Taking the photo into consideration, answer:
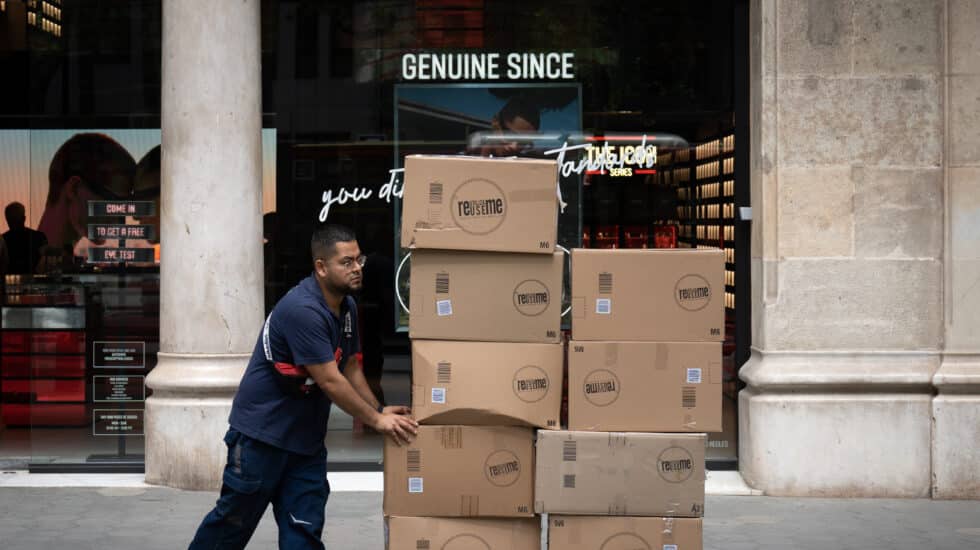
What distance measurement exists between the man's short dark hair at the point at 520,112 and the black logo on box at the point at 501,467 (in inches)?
183

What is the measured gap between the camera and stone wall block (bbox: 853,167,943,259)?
848cm

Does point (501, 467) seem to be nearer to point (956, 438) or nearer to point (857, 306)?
point (857, 306)

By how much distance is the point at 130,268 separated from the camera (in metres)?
9.56

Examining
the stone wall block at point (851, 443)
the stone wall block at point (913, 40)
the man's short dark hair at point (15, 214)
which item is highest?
the stone wall block at point (913, 40)

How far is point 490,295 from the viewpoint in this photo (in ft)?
16.5

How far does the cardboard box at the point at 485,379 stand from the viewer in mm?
5020

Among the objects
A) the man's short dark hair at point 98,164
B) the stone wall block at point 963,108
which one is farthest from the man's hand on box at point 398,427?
the man's short dark hair at point 98,164

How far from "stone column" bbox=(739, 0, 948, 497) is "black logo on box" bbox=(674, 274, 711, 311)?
3.59m

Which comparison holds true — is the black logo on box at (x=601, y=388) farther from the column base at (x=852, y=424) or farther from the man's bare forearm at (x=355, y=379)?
the column base at (x=852, y=424)

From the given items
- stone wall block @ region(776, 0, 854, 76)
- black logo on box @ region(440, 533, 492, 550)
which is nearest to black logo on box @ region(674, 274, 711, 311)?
black logo on box @ region(440, 533, 492, 550)

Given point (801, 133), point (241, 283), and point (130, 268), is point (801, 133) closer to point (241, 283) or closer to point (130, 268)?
point (241, 283)

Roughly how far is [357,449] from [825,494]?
10.9 ft

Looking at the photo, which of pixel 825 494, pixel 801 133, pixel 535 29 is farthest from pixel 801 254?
pixel 535 29

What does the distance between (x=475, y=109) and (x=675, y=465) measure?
15.8 feet
